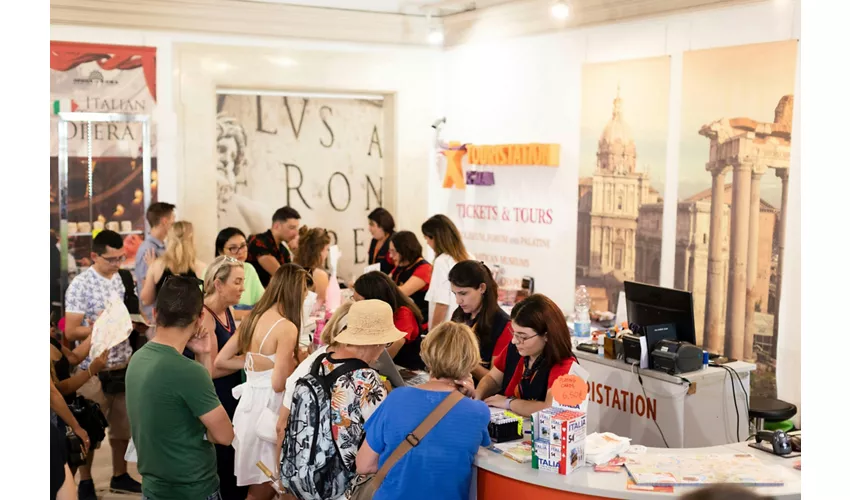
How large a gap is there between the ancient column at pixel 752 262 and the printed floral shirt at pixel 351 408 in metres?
3.63

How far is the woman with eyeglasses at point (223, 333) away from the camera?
4527mm

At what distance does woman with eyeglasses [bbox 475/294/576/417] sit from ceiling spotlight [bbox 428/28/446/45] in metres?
5.62

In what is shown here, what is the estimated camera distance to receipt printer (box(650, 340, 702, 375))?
4.48 meters

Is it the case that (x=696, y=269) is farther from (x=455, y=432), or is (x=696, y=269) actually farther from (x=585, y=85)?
(x=455, y=432)

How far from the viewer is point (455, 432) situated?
315 centimetres

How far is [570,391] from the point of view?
3164 millimetres

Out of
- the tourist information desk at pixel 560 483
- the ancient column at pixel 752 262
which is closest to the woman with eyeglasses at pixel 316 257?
the ancient column at pixel 752 262

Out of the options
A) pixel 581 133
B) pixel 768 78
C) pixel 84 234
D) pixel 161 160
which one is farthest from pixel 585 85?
pixel 84 234

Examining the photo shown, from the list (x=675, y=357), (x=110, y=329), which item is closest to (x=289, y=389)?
(x=110, y=329)

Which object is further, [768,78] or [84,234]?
[84,234]

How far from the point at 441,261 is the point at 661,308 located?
5.71 feet

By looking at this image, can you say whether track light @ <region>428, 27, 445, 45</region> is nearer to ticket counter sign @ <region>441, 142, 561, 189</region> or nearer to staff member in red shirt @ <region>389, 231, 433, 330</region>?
ticket counter sign @ <region>441, 142, 561, 189</region>
